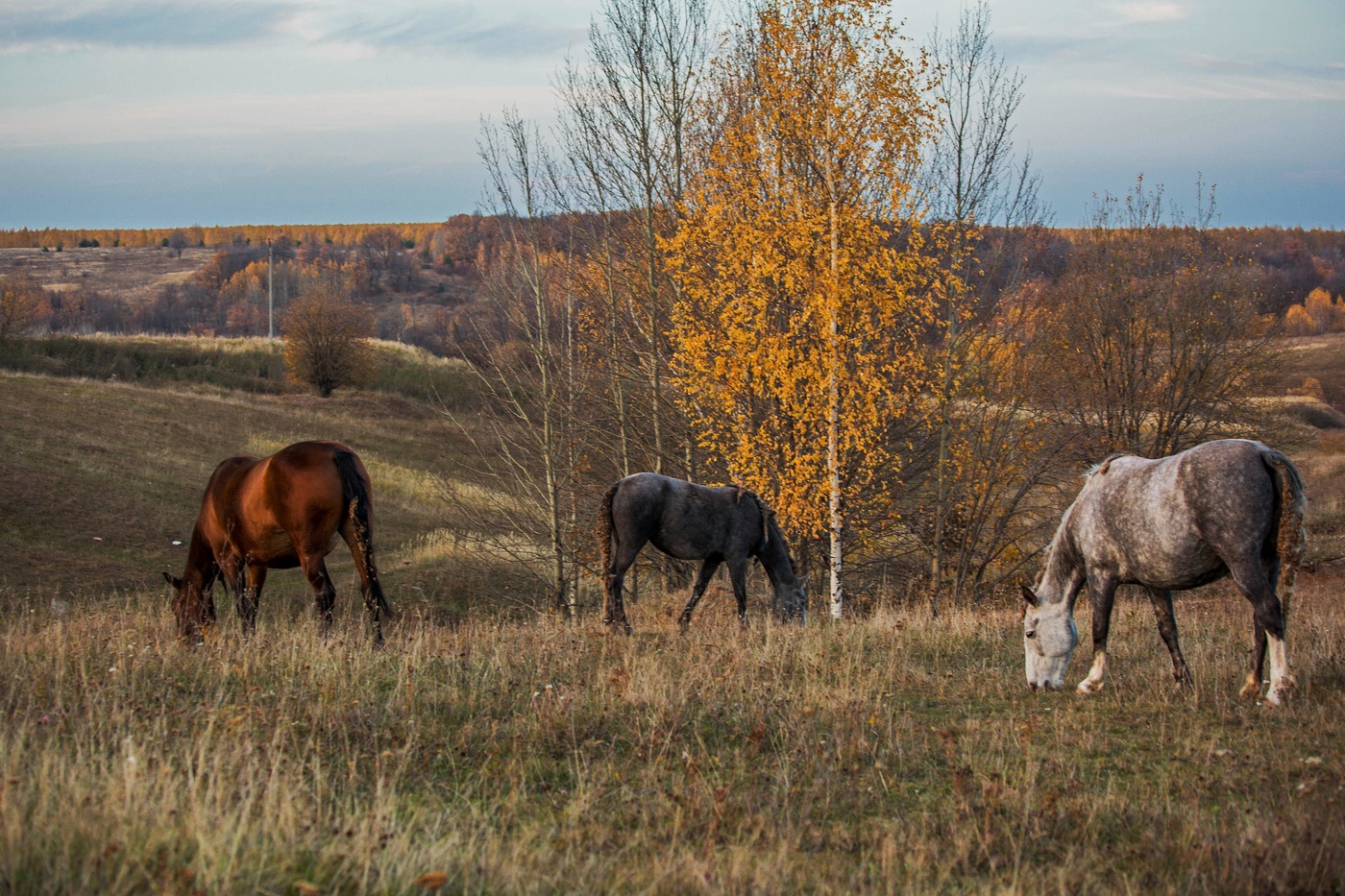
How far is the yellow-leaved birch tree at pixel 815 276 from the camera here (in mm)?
13562

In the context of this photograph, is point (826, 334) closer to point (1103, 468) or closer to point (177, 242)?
point (1103, 468)

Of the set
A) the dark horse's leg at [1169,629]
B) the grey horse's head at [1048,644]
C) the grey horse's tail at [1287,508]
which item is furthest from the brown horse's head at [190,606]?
the grey horse's tail at [1287,508]

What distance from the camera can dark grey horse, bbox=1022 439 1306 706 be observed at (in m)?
6.83

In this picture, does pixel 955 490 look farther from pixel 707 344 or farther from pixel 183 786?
pixel 183 786

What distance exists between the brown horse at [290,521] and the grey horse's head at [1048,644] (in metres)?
5.62

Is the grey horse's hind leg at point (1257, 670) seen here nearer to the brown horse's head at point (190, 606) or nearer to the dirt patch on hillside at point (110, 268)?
the brown horse's head at point (190, 606)

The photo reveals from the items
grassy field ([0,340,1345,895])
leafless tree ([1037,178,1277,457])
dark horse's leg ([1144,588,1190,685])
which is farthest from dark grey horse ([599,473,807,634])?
leafless tree ([1037,178,1277,457])

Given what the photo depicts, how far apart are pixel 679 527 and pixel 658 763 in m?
5.30

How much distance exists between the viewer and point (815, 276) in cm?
1378

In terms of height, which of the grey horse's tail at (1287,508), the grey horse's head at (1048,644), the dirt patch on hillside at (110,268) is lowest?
the grey horse's head at (1048,644)

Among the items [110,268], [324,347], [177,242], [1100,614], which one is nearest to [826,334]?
[1100,614]

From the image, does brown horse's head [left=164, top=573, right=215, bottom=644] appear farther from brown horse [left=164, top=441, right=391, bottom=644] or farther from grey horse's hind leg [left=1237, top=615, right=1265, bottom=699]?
grey horse's hind leg [left=1237, top=615, right=1265, bottom=699]

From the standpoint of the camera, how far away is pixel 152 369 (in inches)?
2148

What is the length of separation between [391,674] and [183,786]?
111 inches
